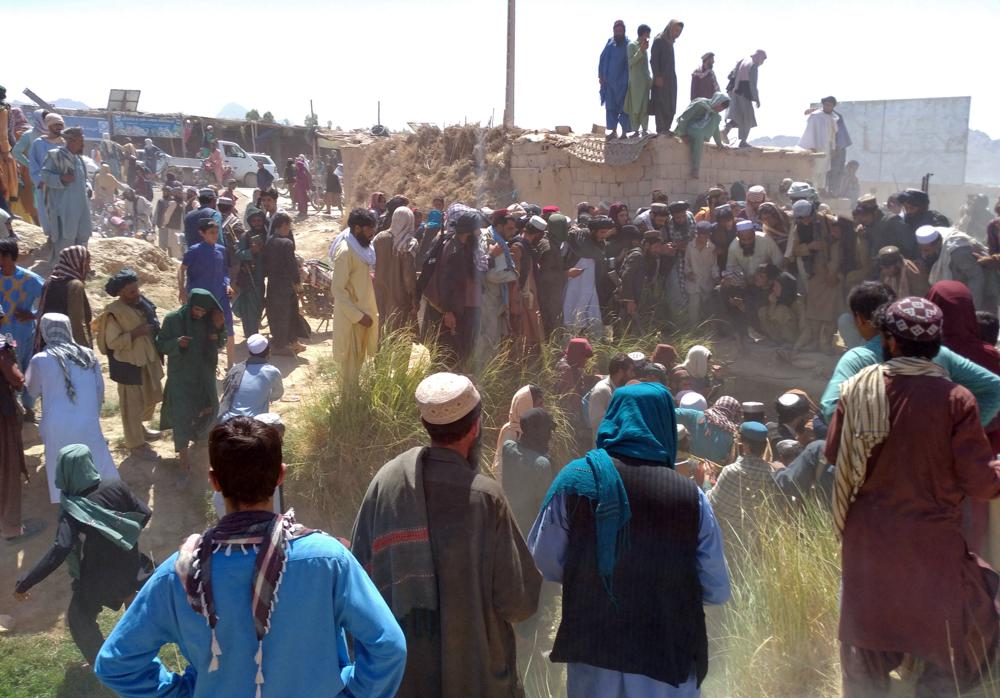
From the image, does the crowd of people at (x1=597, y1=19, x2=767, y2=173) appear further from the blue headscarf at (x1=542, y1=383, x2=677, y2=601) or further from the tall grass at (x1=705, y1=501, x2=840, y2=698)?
the blue headscarf at (x1=542, y1=383, x2=677, y2=601)

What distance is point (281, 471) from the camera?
2156mm

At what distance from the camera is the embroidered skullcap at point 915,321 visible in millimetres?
2951

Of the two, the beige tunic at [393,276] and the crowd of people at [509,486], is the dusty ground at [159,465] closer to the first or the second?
the crowd of people at [509,486]

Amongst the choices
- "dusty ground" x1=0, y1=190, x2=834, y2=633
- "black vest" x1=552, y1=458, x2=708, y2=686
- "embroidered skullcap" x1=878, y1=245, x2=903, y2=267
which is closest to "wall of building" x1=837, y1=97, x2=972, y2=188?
"dusty ground" x1=0, y1=190, x2=834, y2=633

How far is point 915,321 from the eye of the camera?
9.70 ft

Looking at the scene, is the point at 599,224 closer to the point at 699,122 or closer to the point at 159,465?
the point at 159,465

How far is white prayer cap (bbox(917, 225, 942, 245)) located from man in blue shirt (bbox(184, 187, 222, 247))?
21.1 ft

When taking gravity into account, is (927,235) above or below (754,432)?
above

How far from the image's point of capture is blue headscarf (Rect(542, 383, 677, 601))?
8.39 feet

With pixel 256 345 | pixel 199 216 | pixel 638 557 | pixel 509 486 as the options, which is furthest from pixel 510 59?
pixel 638 557

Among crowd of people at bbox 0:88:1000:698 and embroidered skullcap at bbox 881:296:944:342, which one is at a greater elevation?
embroidered skullcap at bbox 881:296:944:342

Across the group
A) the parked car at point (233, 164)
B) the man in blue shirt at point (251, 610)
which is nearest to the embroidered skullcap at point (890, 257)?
the man in blue shirt at point (251, 610)

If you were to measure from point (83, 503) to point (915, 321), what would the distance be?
414cm

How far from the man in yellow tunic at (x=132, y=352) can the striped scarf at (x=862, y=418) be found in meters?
5.21
